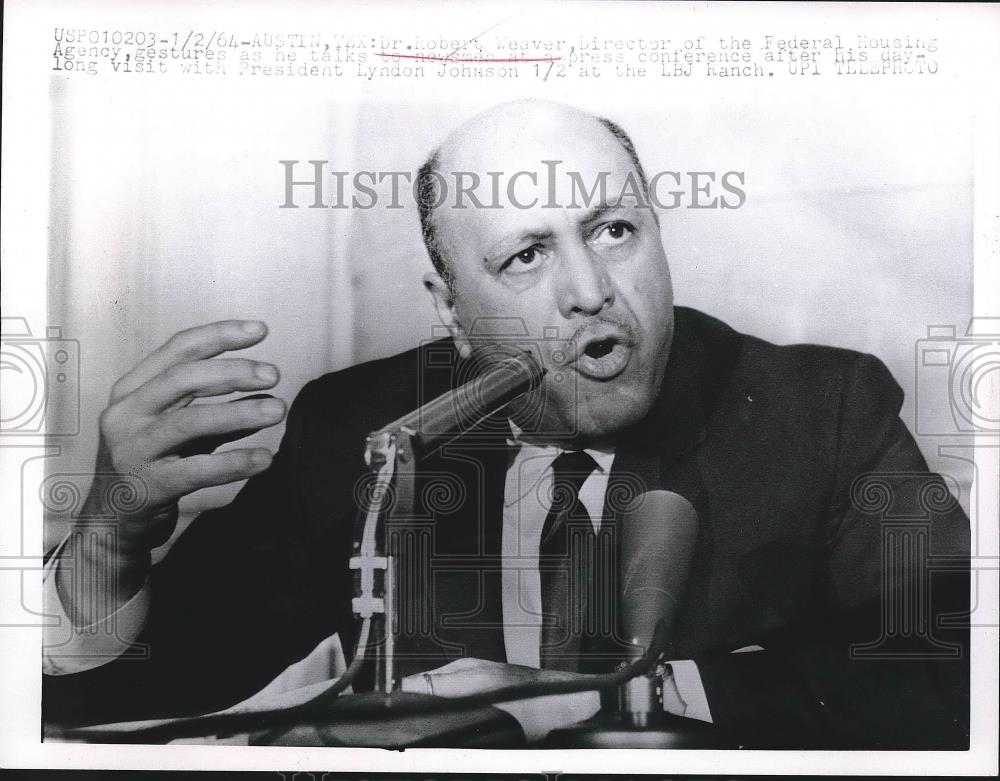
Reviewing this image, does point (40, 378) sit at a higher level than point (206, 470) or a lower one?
higher

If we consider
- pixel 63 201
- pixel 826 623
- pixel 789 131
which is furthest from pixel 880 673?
pixel 63 201

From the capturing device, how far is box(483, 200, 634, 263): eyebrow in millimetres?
2014

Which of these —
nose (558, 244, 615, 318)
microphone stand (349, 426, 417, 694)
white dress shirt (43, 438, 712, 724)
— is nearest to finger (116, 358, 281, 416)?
microphone stand (349, 426, 417, 694)

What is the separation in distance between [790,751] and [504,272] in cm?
109

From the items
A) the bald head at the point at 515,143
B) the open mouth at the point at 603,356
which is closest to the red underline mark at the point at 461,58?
the bald head at the point at 515,143

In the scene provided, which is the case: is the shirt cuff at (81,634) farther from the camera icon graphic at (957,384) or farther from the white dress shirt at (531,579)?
the camera icon graphic at (957,384)

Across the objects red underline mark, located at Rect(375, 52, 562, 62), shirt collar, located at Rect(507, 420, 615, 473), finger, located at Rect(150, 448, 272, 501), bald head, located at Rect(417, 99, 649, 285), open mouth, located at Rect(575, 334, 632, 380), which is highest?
red underline mark, located at Rect(375, 52, 562, 62)

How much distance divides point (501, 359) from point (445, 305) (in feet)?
0.50

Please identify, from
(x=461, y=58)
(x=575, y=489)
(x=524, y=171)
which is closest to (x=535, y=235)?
(x=524, y=171)

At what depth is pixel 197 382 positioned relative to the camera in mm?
2043

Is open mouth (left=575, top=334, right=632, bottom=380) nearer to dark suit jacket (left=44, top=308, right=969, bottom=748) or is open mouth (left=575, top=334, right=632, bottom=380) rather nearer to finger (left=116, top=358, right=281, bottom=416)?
dark suit jacket (left=44, top=308, right=969, bottom=748)

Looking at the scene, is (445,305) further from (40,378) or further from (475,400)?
(40,378)

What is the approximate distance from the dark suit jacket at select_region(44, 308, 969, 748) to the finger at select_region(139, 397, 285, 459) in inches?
2.5

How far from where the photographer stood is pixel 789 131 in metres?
2.03
